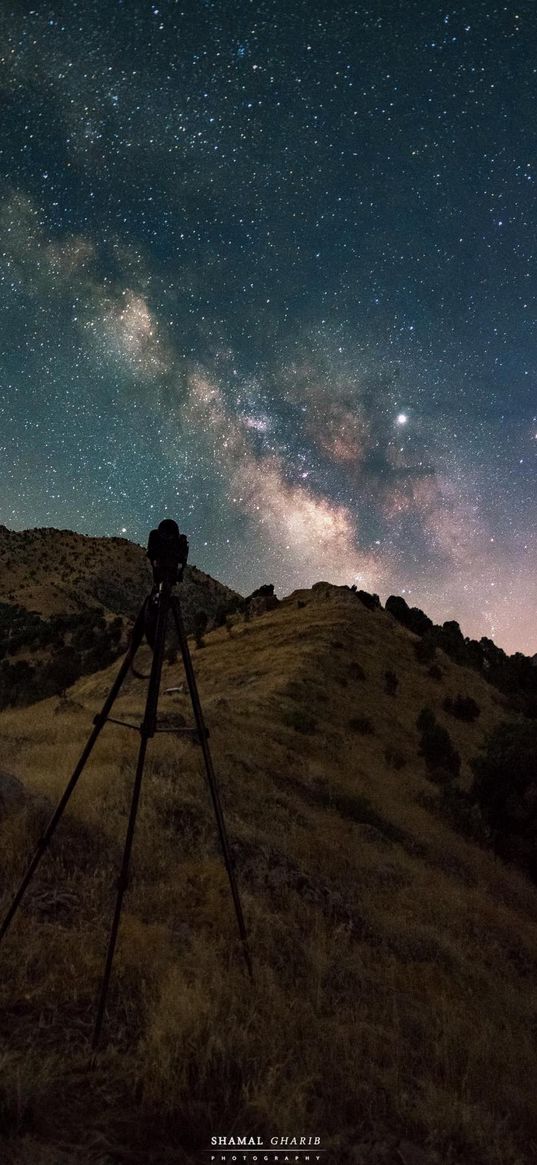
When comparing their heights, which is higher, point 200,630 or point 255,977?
point 200,630

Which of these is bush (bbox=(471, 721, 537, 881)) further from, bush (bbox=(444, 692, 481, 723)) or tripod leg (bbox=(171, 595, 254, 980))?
tripod leg (bbox=(171, 595, 254, 980))

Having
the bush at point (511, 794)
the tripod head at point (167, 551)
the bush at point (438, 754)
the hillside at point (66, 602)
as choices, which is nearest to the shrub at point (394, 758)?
the bush at point (438, 754)

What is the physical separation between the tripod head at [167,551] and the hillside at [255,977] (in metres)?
3.33

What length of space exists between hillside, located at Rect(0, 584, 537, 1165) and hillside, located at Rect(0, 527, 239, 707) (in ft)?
56.0

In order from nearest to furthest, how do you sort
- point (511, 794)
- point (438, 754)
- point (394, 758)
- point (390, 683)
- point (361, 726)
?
1. point (511, 794)
2. point (394, 758)
3. point (438, 754)
4. point (361, 726)
5. point (390, 683)

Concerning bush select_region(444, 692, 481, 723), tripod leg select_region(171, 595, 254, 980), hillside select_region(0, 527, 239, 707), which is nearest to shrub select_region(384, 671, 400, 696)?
bush select_region(444, 692, 481, 723)

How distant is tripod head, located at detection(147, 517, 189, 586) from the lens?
5.28 meters

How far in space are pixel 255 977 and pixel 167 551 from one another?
3.94 metres

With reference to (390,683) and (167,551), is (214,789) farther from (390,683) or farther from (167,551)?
(390,683)

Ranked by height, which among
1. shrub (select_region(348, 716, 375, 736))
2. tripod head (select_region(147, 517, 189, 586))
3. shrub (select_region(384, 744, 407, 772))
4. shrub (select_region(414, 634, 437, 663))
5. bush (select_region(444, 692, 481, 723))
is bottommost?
shrub (select_region(384, 744, 407, 772))

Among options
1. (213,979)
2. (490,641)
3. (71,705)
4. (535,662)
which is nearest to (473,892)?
(213,979)

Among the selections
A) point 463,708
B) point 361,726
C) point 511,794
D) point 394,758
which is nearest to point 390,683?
point 463,708

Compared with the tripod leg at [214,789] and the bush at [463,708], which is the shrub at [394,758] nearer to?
the bush at [463,708]

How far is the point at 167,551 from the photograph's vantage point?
5332 millimetres
